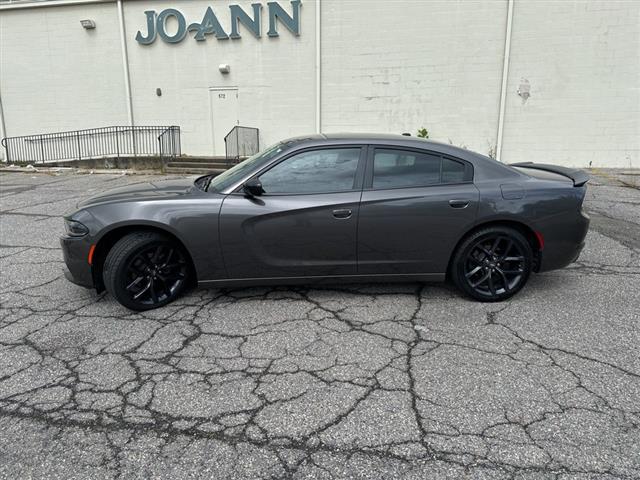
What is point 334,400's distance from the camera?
9.00ft

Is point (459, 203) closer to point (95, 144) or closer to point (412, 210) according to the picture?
point (412, 210)

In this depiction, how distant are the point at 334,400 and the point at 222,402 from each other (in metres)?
0.68

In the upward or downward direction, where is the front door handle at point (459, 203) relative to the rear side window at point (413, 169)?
downward

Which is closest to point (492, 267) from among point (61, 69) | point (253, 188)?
point (253, 188)

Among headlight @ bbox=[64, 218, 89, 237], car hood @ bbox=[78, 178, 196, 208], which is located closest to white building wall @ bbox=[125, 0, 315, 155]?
car hood @ bbox=[78, 178, 196, 208]

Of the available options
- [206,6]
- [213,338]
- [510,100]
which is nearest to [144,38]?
[206,6]

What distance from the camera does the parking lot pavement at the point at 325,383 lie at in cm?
228

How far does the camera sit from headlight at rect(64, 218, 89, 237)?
385 centimetres

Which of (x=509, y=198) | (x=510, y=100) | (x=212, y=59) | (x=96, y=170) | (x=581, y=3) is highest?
(x=581, y=3)

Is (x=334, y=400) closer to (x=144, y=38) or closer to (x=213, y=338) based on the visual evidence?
(x=213, y=338)

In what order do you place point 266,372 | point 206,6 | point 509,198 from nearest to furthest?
point 266,372
point 509,198
point 206,6


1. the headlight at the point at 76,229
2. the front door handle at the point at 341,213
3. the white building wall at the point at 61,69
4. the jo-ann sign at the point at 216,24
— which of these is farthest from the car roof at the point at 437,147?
the white building wall at the point at 61,69

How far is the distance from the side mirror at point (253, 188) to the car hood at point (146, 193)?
0.60m

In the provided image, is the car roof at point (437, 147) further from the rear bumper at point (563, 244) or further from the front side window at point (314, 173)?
the rear bumper at point (563, 244)
